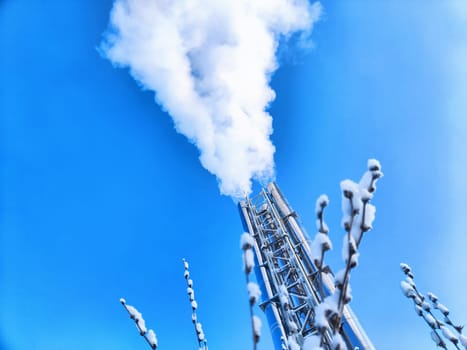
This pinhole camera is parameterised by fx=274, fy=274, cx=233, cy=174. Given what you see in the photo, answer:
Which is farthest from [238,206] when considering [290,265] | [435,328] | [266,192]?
[435,328]

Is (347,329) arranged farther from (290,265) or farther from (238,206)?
(238,206)

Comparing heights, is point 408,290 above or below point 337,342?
above

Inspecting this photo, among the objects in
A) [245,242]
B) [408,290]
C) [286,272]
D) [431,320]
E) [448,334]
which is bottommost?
[448,334]

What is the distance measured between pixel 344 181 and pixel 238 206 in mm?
12157

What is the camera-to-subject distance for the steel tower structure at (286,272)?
311 inches

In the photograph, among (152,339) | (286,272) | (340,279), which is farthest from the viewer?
(286,272)

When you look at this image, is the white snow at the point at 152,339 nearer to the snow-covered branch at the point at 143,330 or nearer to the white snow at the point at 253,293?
the snow-covered branch at the point at 143,330

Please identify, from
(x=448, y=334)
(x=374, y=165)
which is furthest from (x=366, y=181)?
(x=448, y=334)

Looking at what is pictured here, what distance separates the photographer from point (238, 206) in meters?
13.8

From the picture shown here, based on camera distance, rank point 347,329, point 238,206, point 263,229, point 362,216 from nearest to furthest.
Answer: point 362,216, point 347,329, point 263,229, point 238,206

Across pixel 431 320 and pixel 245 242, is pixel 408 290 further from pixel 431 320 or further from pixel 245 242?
pixel 245 242

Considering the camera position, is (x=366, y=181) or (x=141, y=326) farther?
(x=141, y=326)

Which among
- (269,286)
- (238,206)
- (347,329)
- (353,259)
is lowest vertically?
(353,259)

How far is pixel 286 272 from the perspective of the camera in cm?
988
